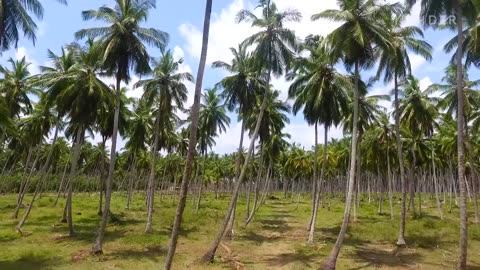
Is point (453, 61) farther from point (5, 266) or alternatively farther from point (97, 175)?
point (97, 175)

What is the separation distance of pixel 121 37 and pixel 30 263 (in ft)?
50.7

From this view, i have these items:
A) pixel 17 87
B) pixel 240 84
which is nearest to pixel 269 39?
pixel 240 84

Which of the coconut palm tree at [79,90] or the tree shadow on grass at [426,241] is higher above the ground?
the coconut palm tree at [79,90]

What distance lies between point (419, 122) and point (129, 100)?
2831 cm

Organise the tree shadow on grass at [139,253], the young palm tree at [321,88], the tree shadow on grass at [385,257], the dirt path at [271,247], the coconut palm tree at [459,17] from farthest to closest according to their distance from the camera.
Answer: the young palm tree at [321,88], the tree shadow on grass at [139,253], the dirt path at [271,247], the tree shadow on grass at [385,257], the coconut palm tree at [459,17]

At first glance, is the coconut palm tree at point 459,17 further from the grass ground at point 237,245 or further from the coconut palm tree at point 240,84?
the coconut palm tree at point 240,84

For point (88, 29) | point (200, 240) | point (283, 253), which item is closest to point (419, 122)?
point (283, 253)

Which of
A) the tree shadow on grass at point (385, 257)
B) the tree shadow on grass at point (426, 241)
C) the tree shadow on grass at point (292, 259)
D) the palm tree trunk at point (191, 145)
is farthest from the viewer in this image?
the tree shadow on grass at point (426, 241)

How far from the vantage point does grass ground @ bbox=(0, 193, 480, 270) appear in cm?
2523

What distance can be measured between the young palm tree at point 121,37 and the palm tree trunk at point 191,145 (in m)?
10.7

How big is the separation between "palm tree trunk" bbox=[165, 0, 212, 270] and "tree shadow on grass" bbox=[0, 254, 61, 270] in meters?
10.8

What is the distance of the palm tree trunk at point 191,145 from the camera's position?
16848 millimetres

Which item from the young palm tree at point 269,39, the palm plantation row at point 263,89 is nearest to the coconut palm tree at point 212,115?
the palm plantation row at point 263,89

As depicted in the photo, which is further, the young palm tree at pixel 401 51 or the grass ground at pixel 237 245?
the young palm tree at pixel 401 51
